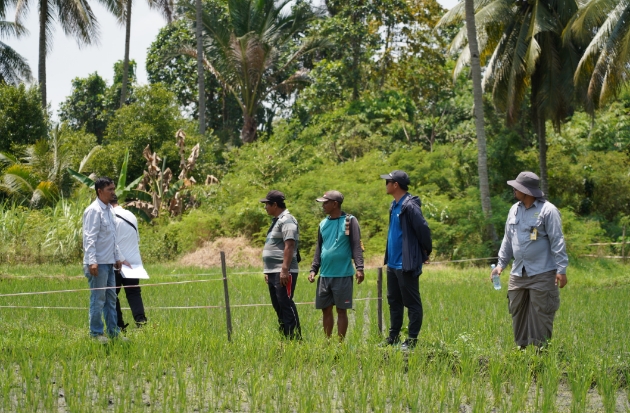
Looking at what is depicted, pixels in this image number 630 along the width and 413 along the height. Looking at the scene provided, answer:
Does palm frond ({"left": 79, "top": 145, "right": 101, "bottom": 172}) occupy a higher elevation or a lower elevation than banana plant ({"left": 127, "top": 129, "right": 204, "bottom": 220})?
higher

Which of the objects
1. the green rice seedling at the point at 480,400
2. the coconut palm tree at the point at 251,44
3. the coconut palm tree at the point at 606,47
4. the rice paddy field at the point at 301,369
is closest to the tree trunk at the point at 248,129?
the coconut palm tree at the point at 251,44

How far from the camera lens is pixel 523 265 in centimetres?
718

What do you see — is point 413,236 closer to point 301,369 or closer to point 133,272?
point 301,369

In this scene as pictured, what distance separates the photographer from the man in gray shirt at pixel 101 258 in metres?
7.64

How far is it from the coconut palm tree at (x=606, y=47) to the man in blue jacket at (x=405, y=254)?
11.3m

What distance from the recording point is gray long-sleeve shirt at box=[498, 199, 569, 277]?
698cm

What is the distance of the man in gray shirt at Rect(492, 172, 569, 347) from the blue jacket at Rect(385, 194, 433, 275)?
0.82 m

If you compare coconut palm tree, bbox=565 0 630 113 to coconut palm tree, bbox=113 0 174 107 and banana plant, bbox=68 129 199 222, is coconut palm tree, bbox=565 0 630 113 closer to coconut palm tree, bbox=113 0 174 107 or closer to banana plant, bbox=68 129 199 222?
banana plant, bbox=68 129 199 222

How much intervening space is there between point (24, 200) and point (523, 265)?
19271 mm

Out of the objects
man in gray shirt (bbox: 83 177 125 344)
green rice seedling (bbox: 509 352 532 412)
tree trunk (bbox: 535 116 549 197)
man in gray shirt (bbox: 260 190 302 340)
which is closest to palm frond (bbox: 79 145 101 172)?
tree trunk (bbox: 535 116 549 197)

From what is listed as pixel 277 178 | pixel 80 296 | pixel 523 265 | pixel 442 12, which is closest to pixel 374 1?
pixel 442 12

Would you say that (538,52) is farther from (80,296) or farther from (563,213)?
(80,296)

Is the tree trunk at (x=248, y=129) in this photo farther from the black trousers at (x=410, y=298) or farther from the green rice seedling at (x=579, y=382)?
the green rice seedling at (x=579, y=382)

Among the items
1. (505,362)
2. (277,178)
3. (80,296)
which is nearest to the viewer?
(505,362)
